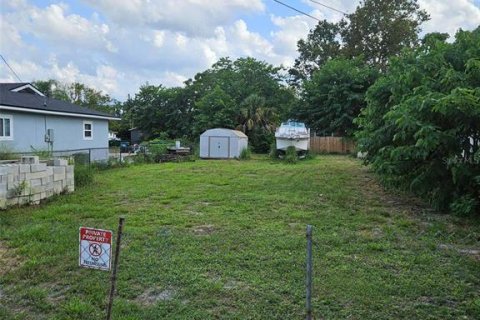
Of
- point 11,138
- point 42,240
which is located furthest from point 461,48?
point 11,138

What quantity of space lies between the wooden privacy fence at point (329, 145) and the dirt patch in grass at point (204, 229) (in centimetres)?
2118

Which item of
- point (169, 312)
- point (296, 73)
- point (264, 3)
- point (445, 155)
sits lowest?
point (169, 312)

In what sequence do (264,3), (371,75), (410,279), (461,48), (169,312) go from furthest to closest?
1. (371,75)
2. (264,3)
3. (461,48)
4. (410,279)
5. (169,312)

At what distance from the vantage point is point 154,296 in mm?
3557

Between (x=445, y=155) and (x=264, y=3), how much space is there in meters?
4.87

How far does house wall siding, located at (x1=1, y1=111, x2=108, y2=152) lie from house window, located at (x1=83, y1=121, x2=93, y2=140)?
0.15m

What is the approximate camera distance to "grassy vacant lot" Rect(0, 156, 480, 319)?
11.0ft

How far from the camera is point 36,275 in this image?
4051 millimetres

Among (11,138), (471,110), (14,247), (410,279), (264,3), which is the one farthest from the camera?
(11,138)

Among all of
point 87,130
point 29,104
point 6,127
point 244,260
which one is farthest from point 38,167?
point 87,130

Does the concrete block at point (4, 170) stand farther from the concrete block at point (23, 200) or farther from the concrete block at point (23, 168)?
the concrete block at point (23, 200)

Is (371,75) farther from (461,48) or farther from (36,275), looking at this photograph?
(36,275)

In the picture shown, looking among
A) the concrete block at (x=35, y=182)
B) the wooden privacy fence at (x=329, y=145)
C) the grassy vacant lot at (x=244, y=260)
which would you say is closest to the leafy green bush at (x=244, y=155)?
the wooden privacy fence at (x=329, y=145)

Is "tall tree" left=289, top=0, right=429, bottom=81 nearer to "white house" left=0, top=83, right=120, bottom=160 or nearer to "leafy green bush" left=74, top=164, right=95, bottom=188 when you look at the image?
"white house" left=0, top=83, right=120, bottom=160
